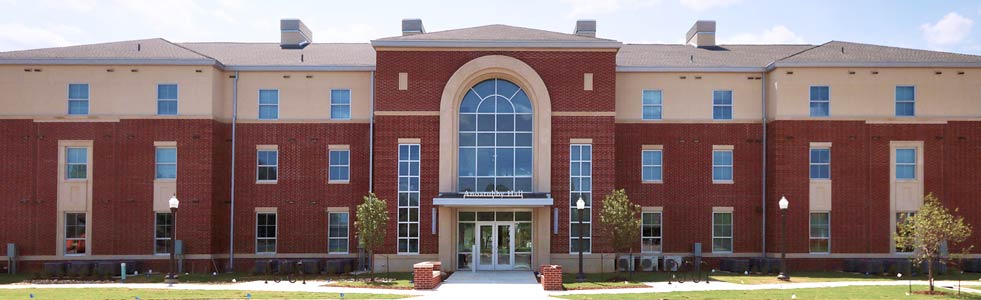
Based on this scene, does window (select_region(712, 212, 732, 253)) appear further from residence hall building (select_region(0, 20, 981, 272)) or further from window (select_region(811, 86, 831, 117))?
window (select_region(811, 86, 831, 117))

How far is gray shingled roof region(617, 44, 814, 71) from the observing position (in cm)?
3625

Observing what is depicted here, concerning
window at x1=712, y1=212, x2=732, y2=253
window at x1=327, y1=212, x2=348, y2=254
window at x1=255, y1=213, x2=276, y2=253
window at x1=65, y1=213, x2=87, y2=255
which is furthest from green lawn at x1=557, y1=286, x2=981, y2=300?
window at x1=65, y1=213, x2=87, y2=255

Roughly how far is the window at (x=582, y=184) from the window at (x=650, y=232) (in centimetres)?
319

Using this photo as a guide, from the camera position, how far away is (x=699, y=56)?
38.4 m

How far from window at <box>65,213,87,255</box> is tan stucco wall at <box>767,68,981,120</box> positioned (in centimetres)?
2513

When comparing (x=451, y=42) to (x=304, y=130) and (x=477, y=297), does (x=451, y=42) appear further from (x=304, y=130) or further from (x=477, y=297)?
(x=477, y=297)

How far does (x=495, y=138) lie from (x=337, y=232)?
23.2 feet

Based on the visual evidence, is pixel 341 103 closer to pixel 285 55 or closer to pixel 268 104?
pixel 268 104

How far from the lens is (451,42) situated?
3384cm

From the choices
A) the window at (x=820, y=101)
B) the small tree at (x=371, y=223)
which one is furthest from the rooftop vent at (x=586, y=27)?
the small tree at (x=371, y=223)

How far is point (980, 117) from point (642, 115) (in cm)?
1201

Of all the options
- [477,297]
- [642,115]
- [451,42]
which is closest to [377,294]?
[477,297]

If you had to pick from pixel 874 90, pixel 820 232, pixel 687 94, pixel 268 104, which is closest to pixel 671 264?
pixel 820 232

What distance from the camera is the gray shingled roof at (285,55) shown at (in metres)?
36.0
